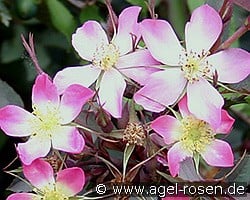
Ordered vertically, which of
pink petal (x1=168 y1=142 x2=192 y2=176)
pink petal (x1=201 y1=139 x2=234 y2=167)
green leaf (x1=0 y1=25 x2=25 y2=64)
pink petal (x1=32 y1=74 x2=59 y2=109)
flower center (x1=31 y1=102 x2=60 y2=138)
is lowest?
green leaf (x1=0 y1=25 x2=25 y2=64)

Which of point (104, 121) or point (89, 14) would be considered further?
point (89, 14)

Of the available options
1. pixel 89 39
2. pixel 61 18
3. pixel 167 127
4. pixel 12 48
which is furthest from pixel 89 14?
pixel 167 127

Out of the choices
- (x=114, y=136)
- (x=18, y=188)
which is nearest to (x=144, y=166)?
(x=114, y=136)

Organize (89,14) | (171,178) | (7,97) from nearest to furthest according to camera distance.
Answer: (171,178) → (7,97) → (89,14)

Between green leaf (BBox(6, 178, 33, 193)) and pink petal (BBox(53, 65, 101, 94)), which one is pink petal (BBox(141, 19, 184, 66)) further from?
green leaf (BBox(6, 178, 33, 193))

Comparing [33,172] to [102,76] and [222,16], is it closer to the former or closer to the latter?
[102,76]

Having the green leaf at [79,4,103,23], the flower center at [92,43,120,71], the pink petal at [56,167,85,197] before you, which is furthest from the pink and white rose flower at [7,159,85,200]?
the green leaf at [79,4,103,23]

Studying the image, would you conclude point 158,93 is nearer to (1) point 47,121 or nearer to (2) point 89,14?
(1) point 47,121
